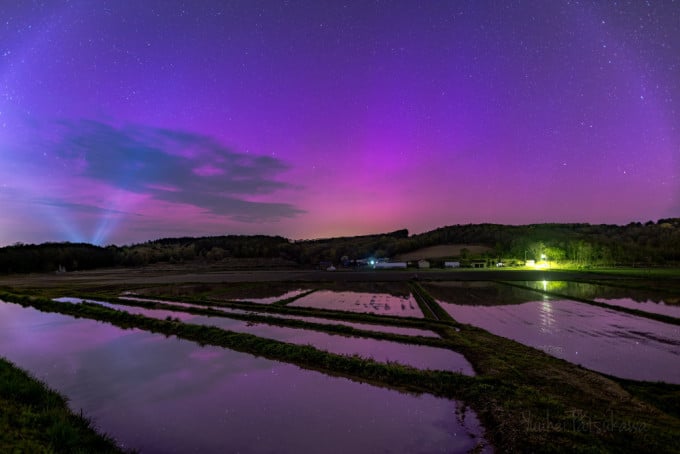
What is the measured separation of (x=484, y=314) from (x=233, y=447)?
80.7 feet

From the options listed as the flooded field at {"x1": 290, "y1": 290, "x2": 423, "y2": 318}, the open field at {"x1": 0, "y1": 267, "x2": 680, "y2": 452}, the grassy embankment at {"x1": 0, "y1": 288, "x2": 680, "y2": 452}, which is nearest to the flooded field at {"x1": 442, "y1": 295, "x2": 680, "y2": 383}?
the open field at {"x1": 0, "y1": 267, "x2": 680, "y2": 452}

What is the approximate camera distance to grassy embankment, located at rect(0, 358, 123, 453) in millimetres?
8367

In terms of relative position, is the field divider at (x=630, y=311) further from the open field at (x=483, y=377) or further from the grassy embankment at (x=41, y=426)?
the grassy embankment at (x=41, y=426)

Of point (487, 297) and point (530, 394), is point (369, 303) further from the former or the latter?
point (530, 394)

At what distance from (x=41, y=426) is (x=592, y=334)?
2519 cm

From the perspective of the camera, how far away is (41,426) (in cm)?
956

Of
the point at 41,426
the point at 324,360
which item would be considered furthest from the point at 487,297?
the point at 41,426

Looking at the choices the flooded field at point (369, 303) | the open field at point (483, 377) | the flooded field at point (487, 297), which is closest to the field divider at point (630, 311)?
the open field at point (483, 377)

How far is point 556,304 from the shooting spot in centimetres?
3412

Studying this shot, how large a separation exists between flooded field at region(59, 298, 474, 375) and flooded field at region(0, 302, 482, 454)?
3.51m

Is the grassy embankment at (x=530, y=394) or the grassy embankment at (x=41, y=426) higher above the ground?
the grassy embankment at (x=41, y=426)

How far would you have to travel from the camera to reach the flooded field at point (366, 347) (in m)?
16.8

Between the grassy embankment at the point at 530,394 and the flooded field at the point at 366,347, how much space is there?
1.06 metres

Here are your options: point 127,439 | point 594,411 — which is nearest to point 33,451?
point 127,439
